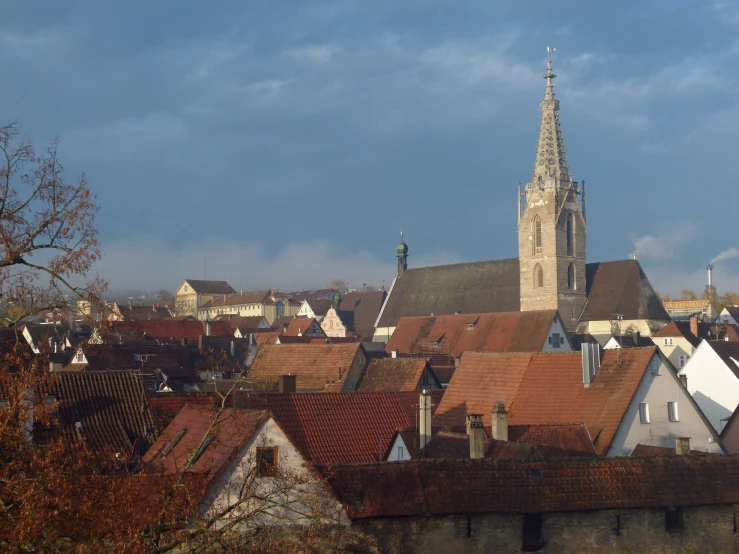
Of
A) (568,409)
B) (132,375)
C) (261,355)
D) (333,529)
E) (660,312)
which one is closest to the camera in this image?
(333,529)

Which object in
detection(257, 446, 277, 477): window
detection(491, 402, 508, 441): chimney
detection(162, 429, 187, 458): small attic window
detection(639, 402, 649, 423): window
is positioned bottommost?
detection(257, 446, 277, 477): window

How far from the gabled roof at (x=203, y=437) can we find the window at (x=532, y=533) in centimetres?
542

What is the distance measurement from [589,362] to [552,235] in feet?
222

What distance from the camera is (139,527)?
13.9 metres

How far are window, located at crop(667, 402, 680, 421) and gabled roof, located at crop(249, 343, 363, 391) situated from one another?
1574 cm

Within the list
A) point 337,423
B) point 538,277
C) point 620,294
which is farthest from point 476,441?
point 538,277

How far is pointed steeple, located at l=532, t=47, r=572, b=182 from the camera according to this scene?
3971 inches

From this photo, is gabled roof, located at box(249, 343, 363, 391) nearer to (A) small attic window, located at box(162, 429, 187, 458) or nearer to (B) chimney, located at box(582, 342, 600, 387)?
(B) chimney, located at box(582, 342, 600, 387)

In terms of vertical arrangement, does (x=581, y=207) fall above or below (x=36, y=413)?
above

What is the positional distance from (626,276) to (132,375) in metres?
74.7

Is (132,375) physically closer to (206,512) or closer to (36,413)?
(206,512)

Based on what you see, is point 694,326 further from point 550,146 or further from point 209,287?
point 209,287

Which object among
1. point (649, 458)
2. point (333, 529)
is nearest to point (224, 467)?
point (333, 529)

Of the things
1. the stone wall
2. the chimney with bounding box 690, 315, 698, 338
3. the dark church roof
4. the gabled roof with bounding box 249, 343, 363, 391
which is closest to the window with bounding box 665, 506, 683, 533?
the stone wall
